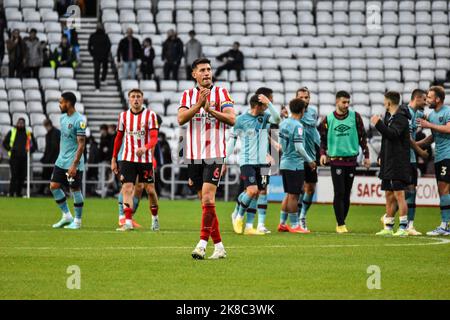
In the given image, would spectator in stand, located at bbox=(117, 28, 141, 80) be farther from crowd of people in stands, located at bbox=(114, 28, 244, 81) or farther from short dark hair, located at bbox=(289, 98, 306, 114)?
short dark hair, located at bbox=(289, 98, 306, 114)

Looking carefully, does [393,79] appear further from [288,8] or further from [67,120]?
[67,120]

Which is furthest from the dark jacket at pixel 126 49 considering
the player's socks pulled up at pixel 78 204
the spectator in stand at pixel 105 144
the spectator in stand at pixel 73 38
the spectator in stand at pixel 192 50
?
the player's socks pulled up at pixel 78 204

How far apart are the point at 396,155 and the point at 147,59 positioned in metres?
17.4

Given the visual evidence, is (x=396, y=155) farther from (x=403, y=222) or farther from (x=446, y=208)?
(x=446, y=208)

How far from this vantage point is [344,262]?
37.0ft

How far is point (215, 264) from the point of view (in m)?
10.9

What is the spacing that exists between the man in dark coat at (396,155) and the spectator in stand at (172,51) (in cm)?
1666

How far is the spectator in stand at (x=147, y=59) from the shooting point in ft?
104

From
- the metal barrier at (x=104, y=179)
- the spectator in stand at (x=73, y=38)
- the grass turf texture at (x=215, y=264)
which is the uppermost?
the spectator in stand at (x=73, y=38)

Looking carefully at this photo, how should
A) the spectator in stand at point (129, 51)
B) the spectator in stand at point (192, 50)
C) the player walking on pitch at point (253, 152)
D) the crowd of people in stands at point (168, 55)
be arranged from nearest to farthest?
the player walking on pitch at point (253, 152), the spectator in stand at point (129, 51), the crowd of people in stands at point (168, 55), the spectator in stand at point (192, 50)

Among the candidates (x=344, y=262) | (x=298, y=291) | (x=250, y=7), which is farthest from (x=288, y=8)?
(x=298, y=291)

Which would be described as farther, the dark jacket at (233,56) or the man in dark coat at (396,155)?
the dark jacket at (233,56)

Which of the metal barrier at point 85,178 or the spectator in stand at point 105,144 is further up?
the spectator in stand at point 105,144

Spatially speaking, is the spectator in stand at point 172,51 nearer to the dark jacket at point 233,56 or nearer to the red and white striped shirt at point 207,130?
the dark jacket at point 233,56
